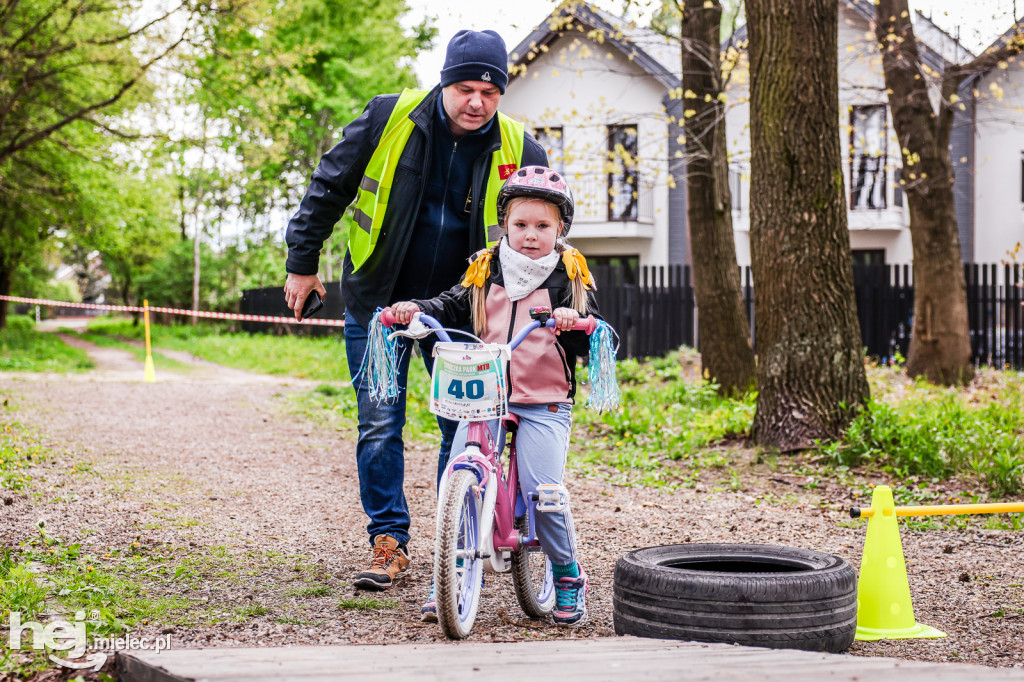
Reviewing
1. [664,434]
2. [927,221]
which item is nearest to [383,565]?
[664,434]

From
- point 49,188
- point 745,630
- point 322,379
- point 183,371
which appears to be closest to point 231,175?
point 49,188

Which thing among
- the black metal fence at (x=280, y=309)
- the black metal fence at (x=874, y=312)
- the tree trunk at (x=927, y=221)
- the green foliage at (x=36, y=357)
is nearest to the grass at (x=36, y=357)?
the green foliage at (x=36, y=357)

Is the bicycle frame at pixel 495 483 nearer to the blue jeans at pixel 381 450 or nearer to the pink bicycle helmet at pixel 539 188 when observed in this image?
the pink bicycle helmet at pixel 539 188

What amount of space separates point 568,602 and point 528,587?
0.62 ft

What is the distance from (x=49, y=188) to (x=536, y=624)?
22.9m

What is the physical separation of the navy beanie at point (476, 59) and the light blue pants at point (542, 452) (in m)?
1.30

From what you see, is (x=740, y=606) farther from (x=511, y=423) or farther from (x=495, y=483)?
(x=511, y=423)

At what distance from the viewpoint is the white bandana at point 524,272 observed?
356 centimetres

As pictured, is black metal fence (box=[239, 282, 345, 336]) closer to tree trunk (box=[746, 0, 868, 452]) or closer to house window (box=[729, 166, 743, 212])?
house window (box=[729, 166, 743, 212])

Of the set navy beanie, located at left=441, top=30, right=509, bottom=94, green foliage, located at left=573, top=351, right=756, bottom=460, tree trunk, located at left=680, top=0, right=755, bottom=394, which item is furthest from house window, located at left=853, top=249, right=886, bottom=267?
navy beanie, located at left=441, top=30, right=509, bottom=94

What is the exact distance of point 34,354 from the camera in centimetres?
2088

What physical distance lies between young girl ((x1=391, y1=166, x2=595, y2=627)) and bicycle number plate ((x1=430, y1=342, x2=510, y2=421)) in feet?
0.68

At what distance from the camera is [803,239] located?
24.5ft

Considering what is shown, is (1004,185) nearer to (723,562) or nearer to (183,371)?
(183,371)
